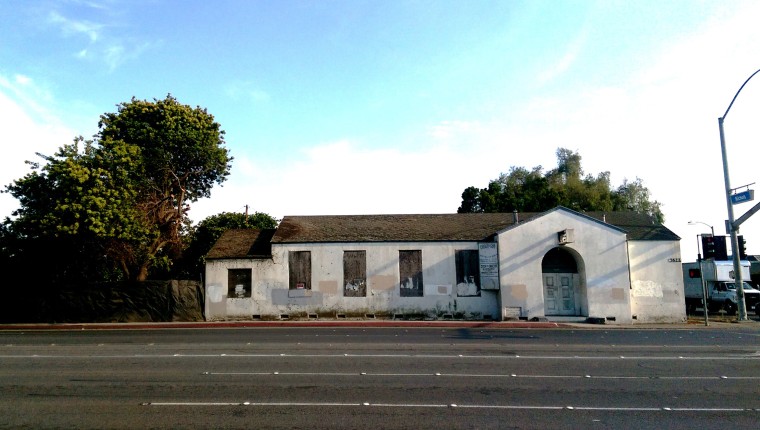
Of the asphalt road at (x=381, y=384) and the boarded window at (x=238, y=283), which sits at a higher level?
the boarded window at (x=238, y=283)

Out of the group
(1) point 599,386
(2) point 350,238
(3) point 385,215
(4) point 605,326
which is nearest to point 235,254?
(2) point 350,238

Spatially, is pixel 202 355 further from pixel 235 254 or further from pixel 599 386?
pixel 235 254

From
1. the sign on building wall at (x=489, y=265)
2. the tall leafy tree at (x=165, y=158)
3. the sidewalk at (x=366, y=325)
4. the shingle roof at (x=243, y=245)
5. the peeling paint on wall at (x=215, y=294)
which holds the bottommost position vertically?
the sidewalk at (x=366, y=325)

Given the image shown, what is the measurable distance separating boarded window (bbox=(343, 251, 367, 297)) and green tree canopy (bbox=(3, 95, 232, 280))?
10941 mm

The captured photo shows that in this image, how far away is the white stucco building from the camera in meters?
25.2

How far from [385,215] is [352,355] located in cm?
1781

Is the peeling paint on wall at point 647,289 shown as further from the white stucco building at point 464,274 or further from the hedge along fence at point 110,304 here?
the hedge along fence at point 110,304

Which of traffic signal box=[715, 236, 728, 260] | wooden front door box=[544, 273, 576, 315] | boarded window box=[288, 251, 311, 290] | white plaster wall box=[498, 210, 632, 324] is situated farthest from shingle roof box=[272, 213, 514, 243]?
traffic signal box=[715, 236, 728, 260]

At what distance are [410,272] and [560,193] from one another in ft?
92.2

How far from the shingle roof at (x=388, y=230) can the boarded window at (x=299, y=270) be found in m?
0.77

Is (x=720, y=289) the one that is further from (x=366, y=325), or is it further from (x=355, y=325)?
(x=355, y=325)

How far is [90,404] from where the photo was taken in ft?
26.9

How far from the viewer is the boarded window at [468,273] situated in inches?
1038

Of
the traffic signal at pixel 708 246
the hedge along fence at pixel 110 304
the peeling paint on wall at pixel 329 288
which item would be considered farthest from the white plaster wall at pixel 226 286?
the traffic signal at pixel 708 246
